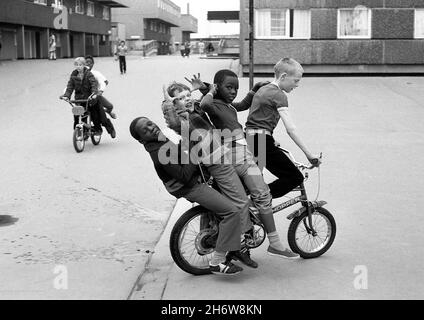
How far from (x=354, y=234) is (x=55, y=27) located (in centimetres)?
5162

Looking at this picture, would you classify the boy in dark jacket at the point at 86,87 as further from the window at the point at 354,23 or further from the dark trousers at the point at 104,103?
the window at the point at 354,23

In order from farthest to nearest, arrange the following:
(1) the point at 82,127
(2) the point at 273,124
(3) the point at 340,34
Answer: (3) the point at 340,34 → (1) the point at 82,127 → (2) the point at 273,124

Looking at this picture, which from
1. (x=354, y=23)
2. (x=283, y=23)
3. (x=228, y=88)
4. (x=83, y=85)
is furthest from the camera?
(x=283, y=23)

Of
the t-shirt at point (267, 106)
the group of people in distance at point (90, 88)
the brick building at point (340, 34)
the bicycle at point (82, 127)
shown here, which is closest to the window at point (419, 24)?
the brick building at point (340, 34)

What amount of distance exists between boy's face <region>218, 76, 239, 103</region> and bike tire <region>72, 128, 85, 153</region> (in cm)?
689

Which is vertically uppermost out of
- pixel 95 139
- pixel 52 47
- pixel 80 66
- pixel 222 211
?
pixel 52 47

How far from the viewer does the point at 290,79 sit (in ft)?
18.6

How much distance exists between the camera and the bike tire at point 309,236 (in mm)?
5777

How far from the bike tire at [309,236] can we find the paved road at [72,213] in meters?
1.24

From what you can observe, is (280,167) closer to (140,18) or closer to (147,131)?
(147,131)

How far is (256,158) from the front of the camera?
579 centimetres

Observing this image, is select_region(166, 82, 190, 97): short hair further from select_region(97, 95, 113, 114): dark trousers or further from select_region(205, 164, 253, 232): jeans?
select_region(97, 95, 113, 114): dark trousers

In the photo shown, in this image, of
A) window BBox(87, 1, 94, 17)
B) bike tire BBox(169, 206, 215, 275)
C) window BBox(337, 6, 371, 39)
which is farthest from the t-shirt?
window BBox(87, 1, 94, 17)

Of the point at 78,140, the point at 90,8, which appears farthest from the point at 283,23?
the point at 90,8
